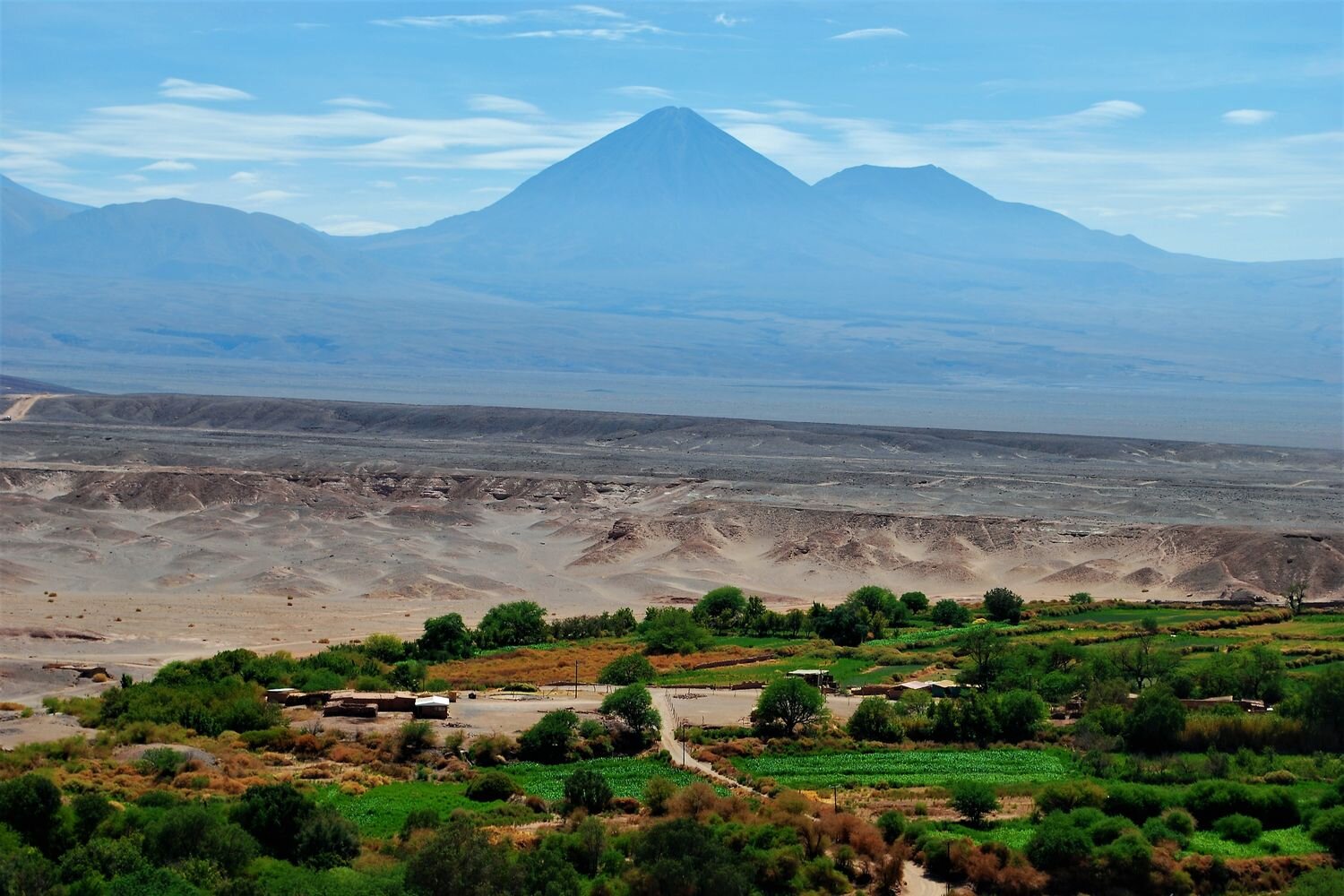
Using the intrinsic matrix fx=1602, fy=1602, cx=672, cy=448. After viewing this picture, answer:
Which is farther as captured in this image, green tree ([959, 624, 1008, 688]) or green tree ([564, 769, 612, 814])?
green tree ([959, 624, 1008, 688])

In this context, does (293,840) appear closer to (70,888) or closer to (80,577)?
(70,888)

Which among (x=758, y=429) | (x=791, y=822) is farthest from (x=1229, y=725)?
(x=758, y=429)

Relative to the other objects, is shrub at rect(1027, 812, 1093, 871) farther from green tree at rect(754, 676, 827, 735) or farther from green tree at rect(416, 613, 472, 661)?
green tree at rect(416, 613, 472, 661)

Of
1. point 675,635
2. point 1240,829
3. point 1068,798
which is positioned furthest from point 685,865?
point 675,635

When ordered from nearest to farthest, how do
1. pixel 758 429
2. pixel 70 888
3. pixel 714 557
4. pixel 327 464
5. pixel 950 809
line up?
pixel 70 888 < pixel 950 809 < pixel 714 557 < pixel 327 464 < pixel 758 429

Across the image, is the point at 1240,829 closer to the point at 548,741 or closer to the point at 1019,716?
the point at 1019,716

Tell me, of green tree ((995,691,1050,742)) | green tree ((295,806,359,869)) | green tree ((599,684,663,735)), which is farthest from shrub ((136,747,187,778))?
green tree ((995,691,1050,742))
